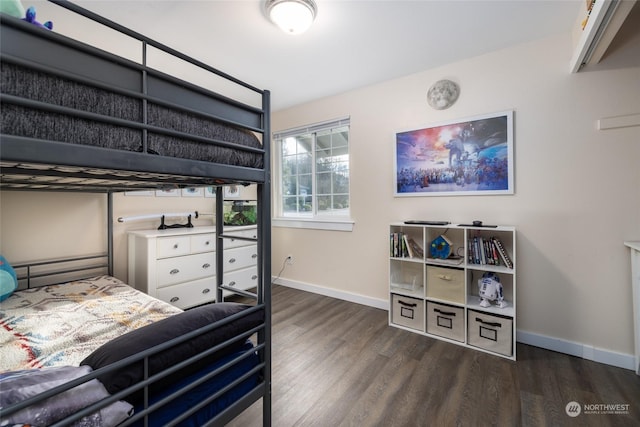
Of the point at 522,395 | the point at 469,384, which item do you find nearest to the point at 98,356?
the point at 469,384

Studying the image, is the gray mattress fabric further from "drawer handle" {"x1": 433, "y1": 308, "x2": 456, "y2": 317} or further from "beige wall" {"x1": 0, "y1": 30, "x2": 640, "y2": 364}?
"beige wall" {"x1": 0, "y1": 30, "x2": 640, "y2": 364}

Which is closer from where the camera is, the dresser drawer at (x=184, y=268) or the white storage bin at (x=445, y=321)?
the white storage bin at (x=445, y=321)

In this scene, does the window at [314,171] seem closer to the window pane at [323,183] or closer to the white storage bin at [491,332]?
the window pane at [323,183]

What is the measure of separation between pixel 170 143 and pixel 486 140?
7.89 ft

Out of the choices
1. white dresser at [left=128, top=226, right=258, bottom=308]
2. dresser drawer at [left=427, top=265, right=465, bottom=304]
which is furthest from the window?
dresser drawer at [left=427, top=265, right=465, bottom=304]

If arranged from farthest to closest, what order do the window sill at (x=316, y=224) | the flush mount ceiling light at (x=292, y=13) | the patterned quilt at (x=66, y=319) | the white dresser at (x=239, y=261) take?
the window sill at (x=316, y=224) < the white dresser at (x=239, y=261) < the flush mount ceiling light at (x=292, y=13) < the patterned quilt at (x=66, y=319)

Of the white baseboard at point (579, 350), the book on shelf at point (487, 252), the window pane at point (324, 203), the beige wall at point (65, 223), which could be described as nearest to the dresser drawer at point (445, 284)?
the book on shelf at point (487, 252)

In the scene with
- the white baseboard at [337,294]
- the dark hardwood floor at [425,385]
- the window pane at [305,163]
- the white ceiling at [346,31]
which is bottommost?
the dark hardwood floor at [425,385]

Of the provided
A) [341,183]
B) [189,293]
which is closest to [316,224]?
[341,183]

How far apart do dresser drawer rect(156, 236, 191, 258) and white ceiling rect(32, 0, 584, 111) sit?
1657 mm

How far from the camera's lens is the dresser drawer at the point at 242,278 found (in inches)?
115

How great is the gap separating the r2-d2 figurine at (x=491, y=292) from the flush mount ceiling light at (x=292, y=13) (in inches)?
90.8

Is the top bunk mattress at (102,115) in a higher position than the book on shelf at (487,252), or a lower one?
higher

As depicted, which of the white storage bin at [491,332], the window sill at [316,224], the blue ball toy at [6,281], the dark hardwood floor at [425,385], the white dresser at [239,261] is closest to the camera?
the dark hardwood floor at [425,385]
